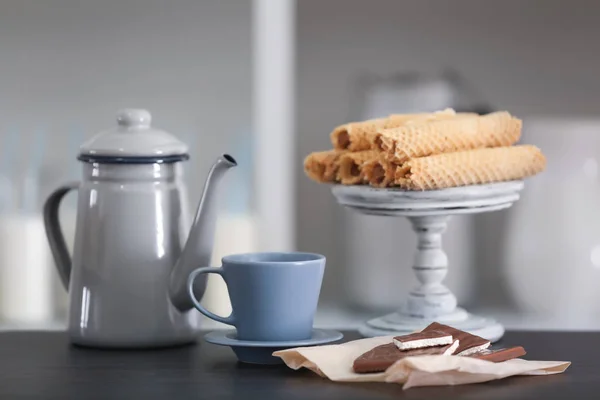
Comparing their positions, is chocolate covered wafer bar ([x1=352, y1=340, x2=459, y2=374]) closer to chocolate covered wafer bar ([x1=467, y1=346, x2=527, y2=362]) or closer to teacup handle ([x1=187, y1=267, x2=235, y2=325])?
chocolate covered wafer bar ([x1=467, y1=346, x2=527, y2=362])

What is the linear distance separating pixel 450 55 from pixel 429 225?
1213 mm

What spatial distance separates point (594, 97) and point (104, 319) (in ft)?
4.72

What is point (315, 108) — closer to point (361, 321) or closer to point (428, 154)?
point (361, 321)

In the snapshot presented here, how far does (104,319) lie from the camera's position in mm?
945

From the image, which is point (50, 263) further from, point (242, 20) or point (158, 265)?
point (158, 265)

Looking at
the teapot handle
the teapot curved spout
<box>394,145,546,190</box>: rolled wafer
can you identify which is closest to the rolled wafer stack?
<box>394,145,546,190</box>: rolled wafer

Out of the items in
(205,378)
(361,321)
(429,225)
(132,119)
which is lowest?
(361,321)

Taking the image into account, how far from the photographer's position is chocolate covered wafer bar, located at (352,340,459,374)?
0.77 metres

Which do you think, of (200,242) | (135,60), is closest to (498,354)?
(200,242)

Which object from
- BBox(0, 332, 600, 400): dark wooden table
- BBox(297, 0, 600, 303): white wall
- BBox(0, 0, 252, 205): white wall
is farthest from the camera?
BBox(297, 0, 600, 303): white wall

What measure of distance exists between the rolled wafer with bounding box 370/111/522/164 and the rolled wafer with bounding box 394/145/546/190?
0.01m

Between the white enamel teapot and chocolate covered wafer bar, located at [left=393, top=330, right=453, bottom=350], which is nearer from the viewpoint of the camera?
chocolate covered wafer bar, located at [left=393, top=330, right=453, bottom=350]

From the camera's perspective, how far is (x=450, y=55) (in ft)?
7.06

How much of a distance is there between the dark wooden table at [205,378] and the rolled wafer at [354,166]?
0.63 feet
